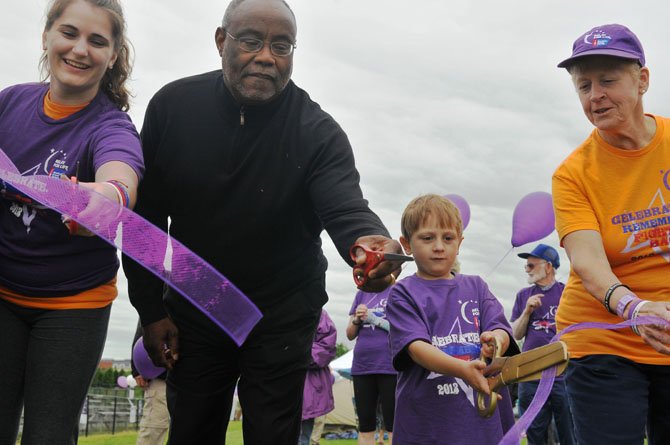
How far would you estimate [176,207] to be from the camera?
3586 millimetres

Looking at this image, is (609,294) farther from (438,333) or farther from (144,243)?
(144,243)

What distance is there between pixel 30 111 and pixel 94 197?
932 millimetres

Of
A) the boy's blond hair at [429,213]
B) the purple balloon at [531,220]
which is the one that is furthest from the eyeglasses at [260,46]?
the purple balloon at [531,220]

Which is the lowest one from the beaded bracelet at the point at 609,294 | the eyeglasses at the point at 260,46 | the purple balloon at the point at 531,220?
the beaded bracelet at the point at 609,294

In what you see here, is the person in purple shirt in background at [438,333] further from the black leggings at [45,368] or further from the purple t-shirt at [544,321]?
the purple t-shirt at [544,321]

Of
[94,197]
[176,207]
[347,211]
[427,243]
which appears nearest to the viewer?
[94,197]

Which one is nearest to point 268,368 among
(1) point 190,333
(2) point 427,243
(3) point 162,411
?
(1) point 190,333

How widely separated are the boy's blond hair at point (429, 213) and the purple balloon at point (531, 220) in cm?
568

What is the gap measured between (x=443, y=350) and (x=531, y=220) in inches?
243

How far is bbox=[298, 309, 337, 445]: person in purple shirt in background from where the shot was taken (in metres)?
8.92

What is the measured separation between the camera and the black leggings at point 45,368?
114 inches

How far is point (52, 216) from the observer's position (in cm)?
296

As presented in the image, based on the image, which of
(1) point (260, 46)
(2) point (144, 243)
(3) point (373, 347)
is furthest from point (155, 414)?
(2) point (144, 243)

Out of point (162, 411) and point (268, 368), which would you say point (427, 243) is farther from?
point (162, 411)
